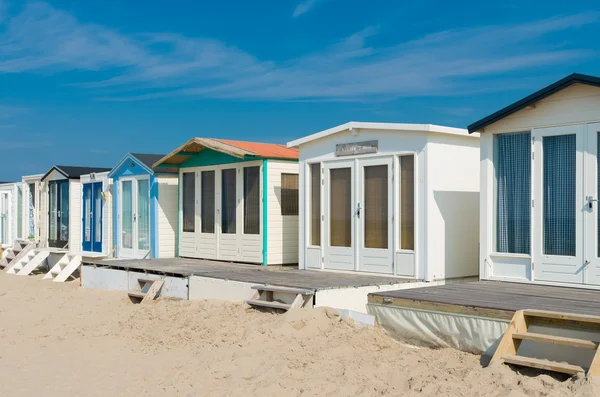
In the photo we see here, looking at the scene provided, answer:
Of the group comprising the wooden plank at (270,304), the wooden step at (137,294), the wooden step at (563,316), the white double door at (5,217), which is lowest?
the wooden step at (137,294)

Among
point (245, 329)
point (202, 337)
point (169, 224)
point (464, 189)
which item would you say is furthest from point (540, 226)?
point (169, 224)

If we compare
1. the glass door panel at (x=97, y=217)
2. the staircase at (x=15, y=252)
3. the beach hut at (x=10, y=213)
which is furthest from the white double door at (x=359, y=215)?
the beach hut at (x=10, y=213)

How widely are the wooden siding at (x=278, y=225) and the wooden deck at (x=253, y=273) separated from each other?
49cm

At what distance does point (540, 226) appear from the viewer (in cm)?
852

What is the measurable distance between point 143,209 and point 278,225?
3.90 m

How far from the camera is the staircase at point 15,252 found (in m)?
18.4

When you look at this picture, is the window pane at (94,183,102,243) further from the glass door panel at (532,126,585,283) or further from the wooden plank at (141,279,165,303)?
the glass door panel at (532,126,585,283)

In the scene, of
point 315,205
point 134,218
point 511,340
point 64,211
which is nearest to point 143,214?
point 134,218

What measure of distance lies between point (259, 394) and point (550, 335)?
273cm

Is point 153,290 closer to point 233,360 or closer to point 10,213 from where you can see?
point 233,360

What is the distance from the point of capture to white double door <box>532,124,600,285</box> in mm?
8070

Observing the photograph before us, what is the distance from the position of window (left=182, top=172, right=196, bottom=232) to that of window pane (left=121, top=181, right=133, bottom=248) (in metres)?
1.69

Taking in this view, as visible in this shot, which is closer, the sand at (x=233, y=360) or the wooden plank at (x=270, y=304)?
the sand at (x=233, y=360)

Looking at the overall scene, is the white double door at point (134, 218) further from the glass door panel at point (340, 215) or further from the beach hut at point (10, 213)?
the beach hut at point (10, 213)
